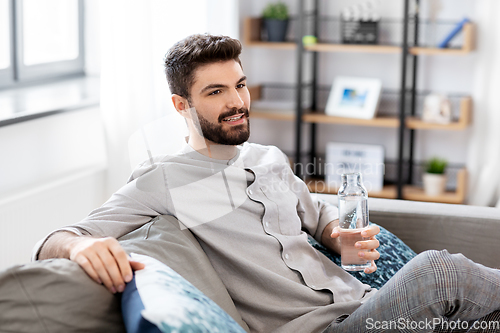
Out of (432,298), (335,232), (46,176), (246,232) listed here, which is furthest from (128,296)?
(46,176)

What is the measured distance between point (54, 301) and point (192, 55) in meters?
0.80

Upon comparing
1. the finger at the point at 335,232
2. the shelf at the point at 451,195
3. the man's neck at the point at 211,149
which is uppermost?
the man's neck at the point at 211,149

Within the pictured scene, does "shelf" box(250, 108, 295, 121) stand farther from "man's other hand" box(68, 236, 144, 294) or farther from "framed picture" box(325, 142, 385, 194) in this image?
"man's other hand" box(68, 236, 144, 294)

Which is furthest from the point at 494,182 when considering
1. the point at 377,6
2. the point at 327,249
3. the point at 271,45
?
the point at 327,249

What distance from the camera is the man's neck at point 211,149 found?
1.63m

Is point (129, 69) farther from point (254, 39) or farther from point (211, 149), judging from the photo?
point (254, 39)

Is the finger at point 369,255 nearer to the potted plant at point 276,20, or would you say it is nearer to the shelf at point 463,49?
the shelf at point 463,49

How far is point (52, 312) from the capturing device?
1.01 meters

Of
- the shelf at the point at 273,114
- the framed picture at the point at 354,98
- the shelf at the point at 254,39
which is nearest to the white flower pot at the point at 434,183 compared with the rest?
the framed picture at the point at 354,98

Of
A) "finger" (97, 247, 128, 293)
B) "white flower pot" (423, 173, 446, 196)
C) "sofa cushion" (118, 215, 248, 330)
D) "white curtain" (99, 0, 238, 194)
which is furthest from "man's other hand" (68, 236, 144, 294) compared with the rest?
"white flower pot" (423, 173, 446, 196)

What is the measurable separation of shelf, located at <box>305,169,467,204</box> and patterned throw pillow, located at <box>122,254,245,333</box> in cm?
250

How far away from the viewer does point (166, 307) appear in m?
0.97

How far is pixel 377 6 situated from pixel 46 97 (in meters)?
2.04

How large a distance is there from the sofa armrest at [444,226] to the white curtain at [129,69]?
1.02 m
